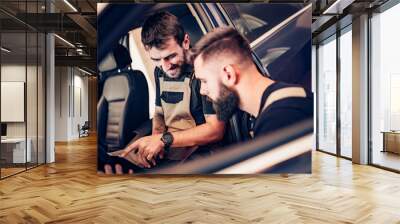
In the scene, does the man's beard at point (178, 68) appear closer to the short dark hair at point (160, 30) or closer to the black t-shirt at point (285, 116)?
the short dark hair at point (160, 30)

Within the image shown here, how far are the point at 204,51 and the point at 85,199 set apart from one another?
2.97 m

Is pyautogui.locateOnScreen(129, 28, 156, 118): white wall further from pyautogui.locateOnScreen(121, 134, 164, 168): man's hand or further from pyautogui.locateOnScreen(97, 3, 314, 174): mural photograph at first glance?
pyautogui.locateOnScreen(121, 134, 164, 168): man's hand

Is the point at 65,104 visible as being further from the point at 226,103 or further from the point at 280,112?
the point at 280,112

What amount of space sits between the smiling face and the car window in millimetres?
886

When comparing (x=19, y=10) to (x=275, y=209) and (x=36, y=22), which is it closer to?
(x=36, y=22)

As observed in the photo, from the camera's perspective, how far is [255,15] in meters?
6.27

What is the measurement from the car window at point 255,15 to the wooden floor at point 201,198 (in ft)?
8.06

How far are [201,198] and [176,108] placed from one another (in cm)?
190

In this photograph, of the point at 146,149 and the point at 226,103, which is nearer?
the point at 226,103

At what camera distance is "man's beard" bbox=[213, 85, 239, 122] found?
6117 millimetres

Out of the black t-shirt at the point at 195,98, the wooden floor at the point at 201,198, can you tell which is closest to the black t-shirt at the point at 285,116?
the wooden floor at the point at 201,198

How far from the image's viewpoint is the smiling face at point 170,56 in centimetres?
617

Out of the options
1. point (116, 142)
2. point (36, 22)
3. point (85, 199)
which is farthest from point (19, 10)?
point (85, 199)

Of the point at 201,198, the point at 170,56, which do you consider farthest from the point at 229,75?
the point at 201,198
